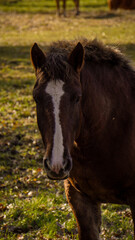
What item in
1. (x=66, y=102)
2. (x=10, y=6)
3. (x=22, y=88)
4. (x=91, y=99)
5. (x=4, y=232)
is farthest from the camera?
(x=10, y=6)

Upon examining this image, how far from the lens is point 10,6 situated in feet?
85.3

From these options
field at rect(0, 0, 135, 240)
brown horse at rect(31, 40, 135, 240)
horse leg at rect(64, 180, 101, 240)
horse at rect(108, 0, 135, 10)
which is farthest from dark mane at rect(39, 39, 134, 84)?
horse at rect(108, 0, 135, 10)

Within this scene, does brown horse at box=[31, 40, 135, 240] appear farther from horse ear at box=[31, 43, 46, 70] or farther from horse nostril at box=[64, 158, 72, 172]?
horse nostril at box=[64, 158, 72, 172]

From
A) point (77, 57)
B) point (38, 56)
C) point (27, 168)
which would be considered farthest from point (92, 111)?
point (27, 168)

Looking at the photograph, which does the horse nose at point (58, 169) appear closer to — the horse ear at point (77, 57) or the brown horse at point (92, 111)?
the brown horse at point (92, 111)

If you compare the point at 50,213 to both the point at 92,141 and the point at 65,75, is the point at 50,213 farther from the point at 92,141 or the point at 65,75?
the point at 65,75

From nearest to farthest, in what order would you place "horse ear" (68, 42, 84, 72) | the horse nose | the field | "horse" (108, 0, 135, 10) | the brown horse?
the horse nose < the brown horse < "horse ear" (68, 42, 84, 72) < the field < "horse" (108, 0, 135, 10)

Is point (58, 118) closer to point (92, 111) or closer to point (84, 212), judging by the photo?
point (92, 111)

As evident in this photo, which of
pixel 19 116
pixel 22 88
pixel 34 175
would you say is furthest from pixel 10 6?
pixel 34 175

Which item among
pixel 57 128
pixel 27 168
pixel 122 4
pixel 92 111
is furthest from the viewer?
pixel 122 4

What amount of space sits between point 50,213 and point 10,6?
77.3 feet

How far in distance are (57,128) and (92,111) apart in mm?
564

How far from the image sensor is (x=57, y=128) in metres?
2.63

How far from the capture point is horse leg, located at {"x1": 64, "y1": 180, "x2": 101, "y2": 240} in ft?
11.8
